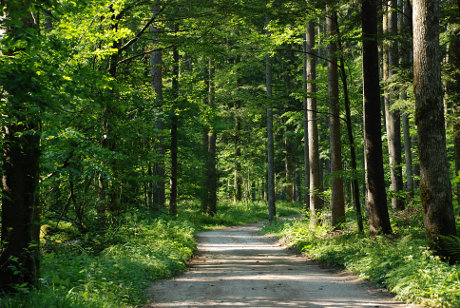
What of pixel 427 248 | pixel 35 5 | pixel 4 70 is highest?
pixel 35 5

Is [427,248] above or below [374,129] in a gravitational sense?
below

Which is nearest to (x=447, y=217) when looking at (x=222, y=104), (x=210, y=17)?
(x=210, y=17)

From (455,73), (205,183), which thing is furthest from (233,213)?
(455,73)

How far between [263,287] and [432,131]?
4.34 meters

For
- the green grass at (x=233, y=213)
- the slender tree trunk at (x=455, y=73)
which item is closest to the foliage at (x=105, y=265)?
the slender tree trunk at (x=455, y=73)

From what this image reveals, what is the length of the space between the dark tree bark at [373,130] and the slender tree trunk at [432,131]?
3080 mm

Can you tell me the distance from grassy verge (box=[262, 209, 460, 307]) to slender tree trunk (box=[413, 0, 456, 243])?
28.8 inches

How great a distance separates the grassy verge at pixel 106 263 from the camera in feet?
18.2

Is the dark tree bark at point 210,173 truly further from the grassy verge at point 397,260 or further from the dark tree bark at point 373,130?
the dark tree bark at point 373,130

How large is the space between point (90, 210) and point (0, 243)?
470cm

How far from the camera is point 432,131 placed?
7.07 meters

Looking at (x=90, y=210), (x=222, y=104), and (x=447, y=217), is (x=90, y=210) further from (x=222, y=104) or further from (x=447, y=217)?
(x=222, y=104)

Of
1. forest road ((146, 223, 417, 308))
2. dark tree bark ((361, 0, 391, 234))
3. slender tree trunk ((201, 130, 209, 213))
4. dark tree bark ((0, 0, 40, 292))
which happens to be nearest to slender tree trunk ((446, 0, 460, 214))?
dark tree bark ((361, 0, 391, 234))

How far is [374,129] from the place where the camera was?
10477mm
